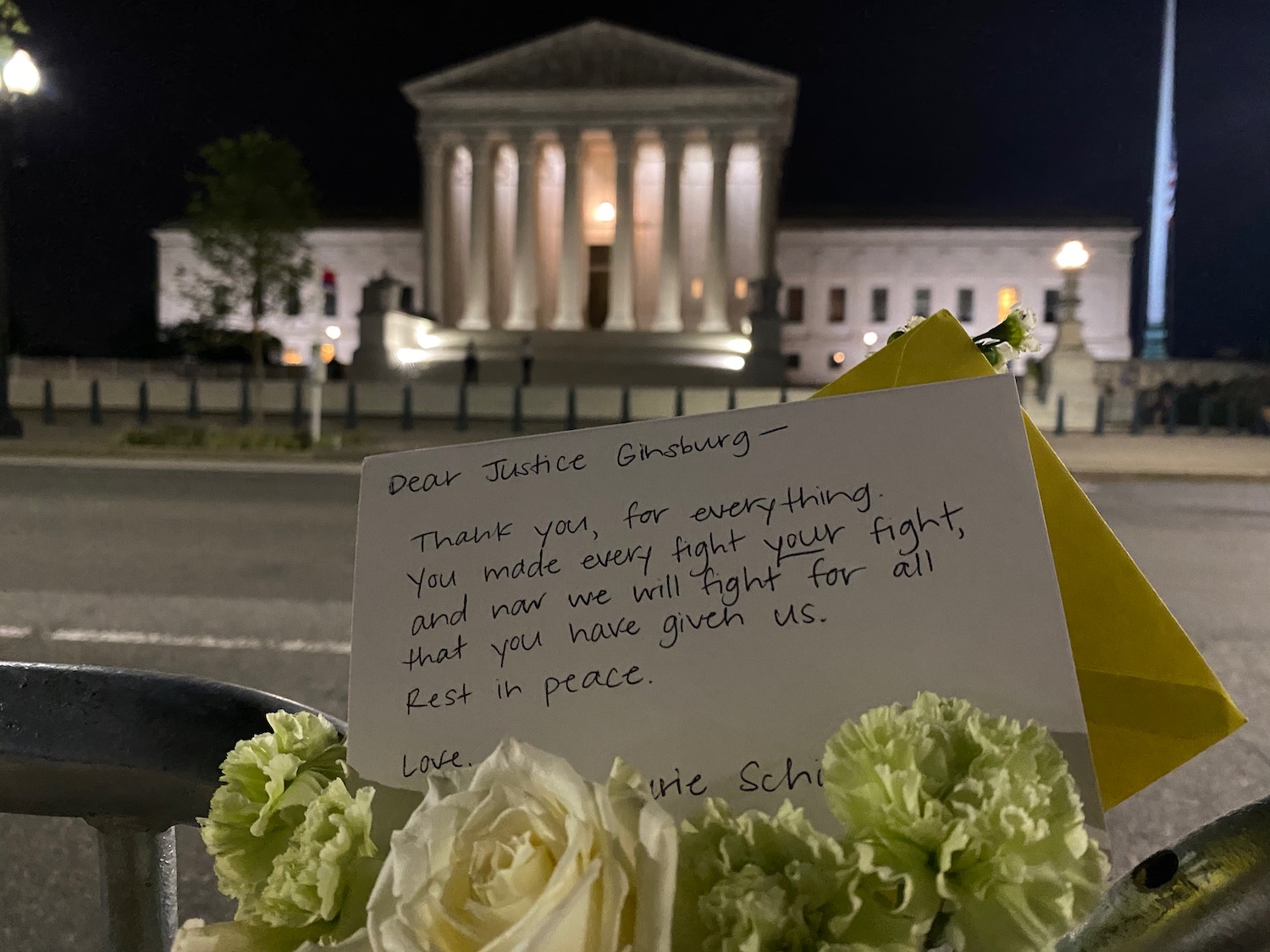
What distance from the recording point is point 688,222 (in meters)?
47.5

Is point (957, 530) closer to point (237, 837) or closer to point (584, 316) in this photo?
point (237, 837)

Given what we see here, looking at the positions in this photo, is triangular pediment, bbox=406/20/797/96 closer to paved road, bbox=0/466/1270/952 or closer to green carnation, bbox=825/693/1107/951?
paved road, bbox=0/466/1270/952

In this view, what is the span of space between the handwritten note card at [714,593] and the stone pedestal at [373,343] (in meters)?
→ 36.6

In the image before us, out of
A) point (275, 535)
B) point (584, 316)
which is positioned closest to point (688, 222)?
point (584, 316)

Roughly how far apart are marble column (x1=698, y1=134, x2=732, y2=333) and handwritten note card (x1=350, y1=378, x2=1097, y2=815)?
1665 inches

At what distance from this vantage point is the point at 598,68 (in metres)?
42.9

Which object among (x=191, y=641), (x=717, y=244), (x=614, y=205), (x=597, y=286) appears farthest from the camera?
(x=597, y=286)

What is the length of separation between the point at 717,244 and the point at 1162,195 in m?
24.5

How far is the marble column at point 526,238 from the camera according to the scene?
43.8 m

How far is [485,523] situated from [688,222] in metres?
48.2

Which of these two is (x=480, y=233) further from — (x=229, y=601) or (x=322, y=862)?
(x=322, y=862)

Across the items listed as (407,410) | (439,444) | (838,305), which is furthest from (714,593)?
(838,305)

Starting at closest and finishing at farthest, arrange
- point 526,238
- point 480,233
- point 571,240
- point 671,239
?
point 671,239 → point 526,238 → point 571,240 → point 480,233

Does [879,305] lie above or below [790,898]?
below
